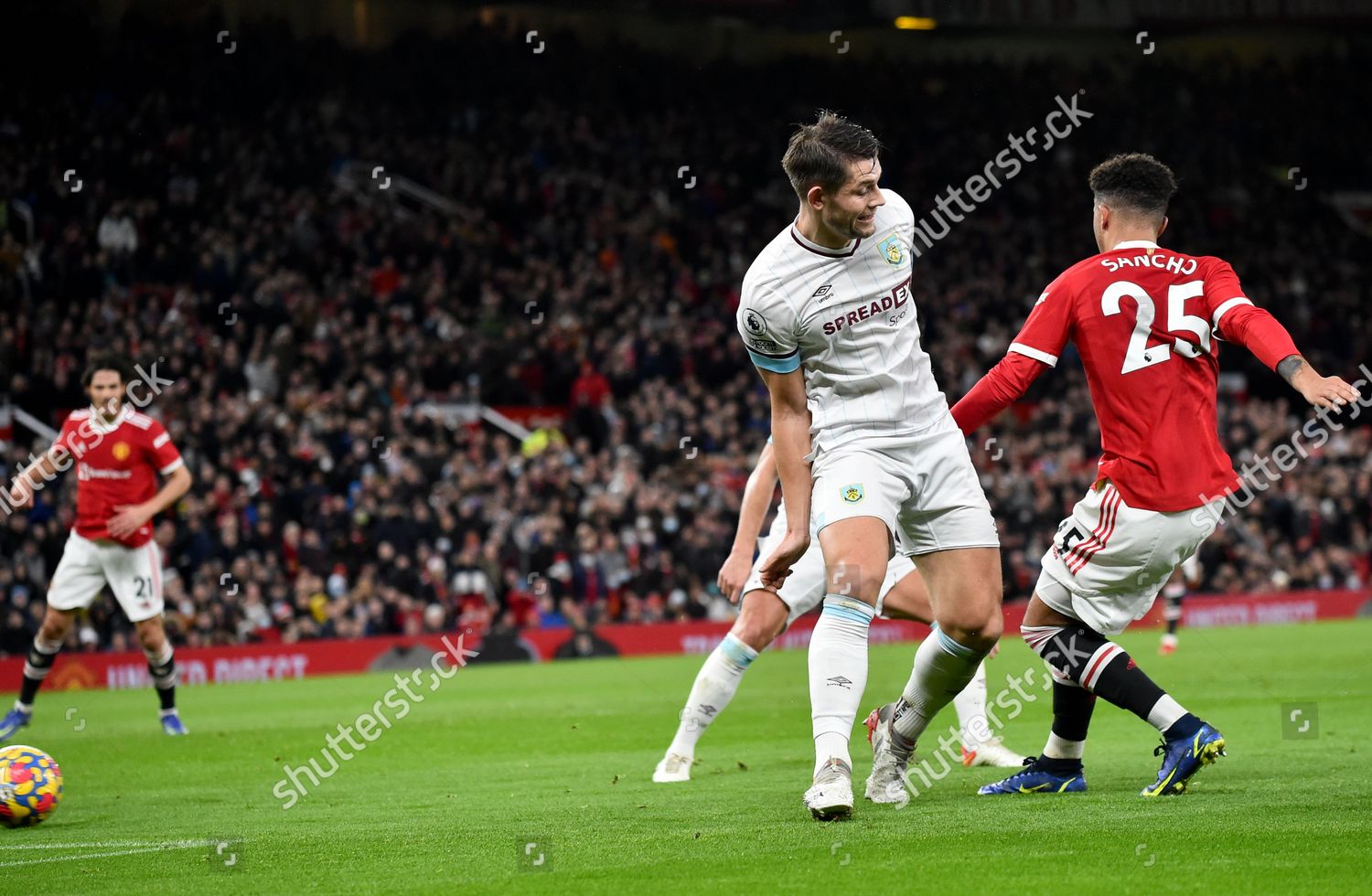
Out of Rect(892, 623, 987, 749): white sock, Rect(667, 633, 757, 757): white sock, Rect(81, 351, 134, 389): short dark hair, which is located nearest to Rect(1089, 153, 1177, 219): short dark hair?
Rect(892, 623, 987, 749): white sock

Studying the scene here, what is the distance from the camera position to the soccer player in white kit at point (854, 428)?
20.1 feet

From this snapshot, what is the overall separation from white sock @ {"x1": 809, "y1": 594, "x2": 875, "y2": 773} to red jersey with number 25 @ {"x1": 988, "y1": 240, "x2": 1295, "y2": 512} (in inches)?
50.8

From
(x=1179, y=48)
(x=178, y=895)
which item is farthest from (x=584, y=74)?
(x=178, y=895)

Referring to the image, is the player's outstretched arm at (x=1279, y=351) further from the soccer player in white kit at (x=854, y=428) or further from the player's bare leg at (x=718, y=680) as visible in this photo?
the player's bare leg at (x=718, y=680)

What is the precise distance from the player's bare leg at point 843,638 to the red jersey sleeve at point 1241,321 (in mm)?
1560

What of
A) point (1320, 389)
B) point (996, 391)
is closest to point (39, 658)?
point (996, 391)

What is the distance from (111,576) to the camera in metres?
12.9

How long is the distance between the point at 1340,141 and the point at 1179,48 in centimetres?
451

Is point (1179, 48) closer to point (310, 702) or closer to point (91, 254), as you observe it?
point (91, 254)

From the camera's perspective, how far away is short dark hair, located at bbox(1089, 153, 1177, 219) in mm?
6789

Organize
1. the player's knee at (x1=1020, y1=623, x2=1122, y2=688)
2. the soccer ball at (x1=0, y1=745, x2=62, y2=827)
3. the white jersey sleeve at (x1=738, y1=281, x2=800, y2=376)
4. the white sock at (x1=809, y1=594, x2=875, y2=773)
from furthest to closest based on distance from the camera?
the soccer ball at (x1=0, y1=745, x2=62, y2=827) < the player's knee at (x1=1020, y1=623, x2=1122, y2=688) < the white jersey sleeve at (x1=738, y1=281, x2=800, y2=376) < the white sock at (x1=809, y1=594, x2=875, y2=773)

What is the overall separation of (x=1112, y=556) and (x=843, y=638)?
123cm

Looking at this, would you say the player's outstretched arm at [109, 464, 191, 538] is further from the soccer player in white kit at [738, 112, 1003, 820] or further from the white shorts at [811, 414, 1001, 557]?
the white shorts at [811, 414, 1001, 557]

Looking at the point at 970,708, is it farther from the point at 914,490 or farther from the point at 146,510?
the point at 146,510
